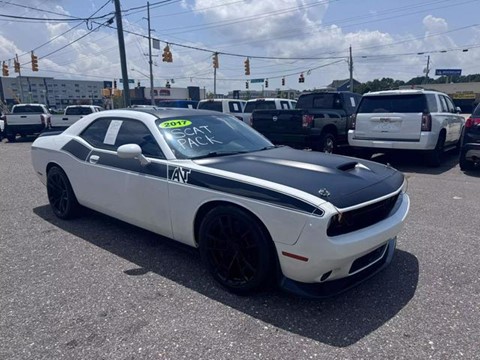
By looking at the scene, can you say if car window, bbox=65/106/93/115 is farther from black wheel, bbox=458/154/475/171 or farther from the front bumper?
the front bumper

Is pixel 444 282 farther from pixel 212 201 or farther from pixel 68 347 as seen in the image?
pixel 68 347

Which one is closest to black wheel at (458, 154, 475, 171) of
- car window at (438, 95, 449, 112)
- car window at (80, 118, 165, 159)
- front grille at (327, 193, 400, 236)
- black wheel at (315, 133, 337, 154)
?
car window at (438, 95, 449, 112)

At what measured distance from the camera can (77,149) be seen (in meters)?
4.57

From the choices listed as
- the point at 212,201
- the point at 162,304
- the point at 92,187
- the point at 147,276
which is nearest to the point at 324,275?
the point at 212,201

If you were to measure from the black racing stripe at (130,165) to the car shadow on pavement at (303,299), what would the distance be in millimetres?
912

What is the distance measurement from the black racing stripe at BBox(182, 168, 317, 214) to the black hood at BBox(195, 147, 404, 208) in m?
0.13

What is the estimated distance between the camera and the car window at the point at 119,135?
145 inches

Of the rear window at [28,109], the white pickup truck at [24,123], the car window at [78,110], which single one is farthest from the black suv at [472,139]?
the rear window at [28,109]

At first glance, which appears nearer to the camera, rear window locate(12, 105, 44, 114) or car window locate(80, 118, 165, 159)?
car window locate(80, 118, 165, 159)

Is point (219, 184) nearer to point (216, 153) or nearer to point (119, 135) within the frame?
point (216, 153)

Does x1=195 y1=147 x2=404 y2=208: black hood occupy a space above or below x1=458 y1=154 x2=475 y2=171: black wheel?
above

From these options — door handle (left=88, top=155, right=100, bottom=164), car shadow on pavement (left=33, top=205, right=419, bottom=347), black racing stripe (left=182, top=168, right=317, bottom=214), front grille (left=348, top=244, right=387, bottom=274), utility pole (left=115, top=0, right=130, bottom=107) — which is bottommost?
car shadow on pavement (left=33, top=205, right=419, bottom=347)

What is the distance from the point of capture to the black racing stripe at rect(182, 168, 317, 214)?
256 centimetres

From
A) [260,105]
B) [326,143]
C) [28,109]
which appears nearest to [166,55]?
[28,109]
